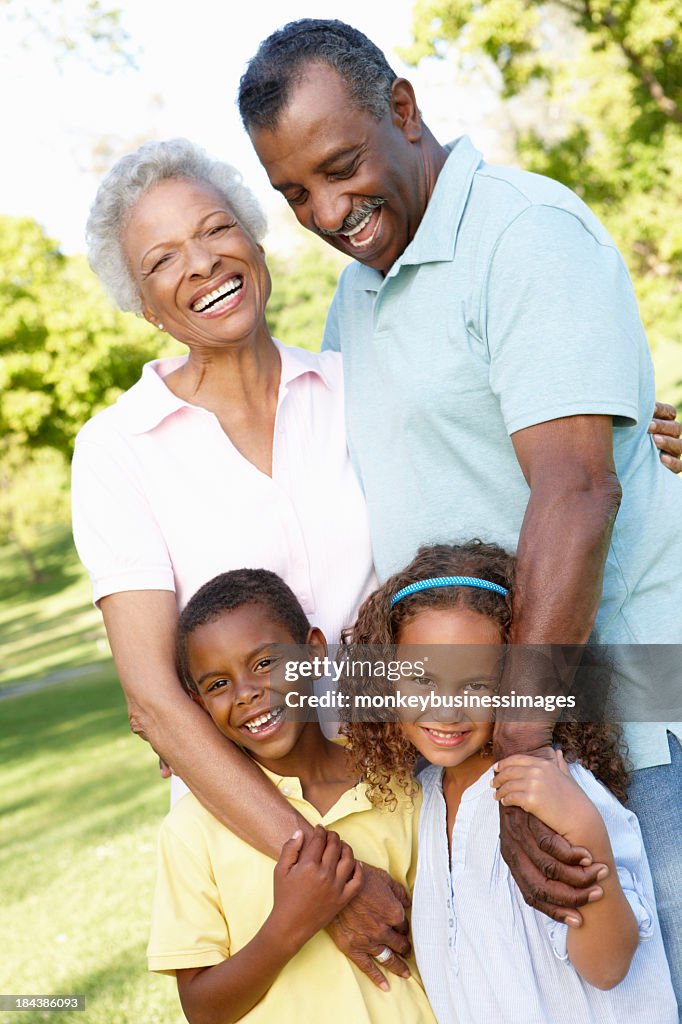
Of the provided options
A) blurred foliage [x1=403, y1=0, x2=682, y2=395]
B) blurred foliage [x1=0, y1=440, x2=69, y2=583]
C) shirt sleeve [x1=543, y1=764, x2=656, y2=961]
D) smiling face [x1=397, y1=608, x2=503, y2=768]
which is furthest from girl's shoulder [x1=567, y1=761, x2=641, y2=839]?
blurred foliage [x1=0, y1=440, x2=69, y2=583]

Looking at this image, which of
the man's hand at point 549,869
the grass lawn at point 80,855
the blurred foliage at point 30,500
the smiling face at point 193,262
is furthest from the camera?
the blurred foliage at point 30,500

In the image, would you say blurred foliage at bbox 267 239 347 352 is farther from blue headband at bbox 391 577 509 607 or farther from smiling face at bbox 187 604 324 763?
blue headband at bbox 391 577 509 607

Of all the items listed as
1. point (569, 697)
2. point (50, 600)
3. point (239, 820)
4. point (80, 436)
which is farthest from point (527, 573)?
point (50, 600)

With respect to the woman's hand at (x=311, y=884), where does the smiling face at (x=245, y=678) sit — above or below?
above

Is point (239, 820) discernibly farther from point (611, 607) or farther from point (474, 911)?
point (611, 607)

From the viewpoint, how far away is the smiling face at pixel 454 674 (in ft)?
7.76

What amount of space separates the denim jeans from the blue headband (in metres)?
0.47

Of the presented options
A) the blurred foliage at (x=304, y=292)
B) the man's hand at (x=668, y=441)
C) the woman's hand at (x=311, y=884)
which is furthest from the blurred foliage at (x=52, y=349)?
the blurred foliage at (x=304, y=292)

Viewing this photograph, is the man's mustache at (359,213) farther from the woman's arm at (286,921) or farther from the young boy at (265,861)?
the woman's arm at (286,921)

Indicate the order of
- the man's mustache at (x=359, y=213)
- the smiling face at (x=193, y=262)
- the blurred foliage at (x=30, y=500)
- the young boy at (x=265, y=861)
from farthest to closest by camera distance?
the blurred foliage at (x=30, y=500), the smiling face at (x=193, y=262), the man's mustache at (x=359, y=213), the young boy at (x=265, y=861)

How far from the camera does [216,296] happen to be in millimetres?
2811

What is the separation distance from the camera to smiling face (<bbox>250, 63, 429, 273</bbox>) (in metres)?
2.45

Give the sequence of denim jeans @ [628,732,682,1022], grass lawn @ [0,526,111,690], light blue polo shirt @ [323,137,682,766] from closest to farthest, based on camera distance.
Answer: light blue polo shirt @ [323,137,682,766], denim jeans @ [628,732,682,1022], grass lawn @ [0,526,111,690]

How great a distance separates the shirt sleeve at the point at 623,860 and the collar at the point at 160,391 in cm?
126
